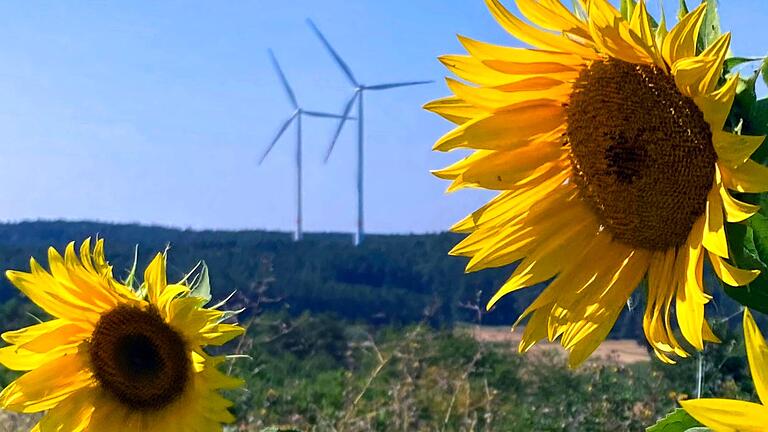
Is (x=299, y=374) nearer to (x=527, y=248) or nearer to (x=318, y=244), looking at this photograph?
(x=527, y=248)

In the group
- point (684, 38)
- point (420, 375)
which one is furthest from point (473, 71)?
point (420, 375)

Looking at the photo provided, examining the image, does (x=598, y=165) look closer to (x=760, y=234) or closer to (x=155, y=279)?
(x=760, y=234)

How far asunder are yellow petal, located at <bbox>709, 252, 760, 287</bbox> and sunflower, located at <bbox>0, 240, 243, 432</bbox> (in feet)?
5.86

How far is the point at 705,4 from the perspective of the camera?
1.19 m

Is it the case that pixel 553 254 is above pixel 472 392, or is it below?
above

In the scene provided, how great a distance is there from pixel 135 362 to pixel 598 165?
5.63 ft

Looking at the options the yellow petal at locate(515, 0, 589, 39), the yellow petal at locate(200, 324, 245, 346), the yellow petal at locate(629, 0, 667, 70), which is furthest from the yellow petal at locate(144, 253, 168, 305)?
the yellow petal at locate(629, 0, 667, 70)

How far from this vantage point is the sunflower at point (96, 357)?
2832 mm

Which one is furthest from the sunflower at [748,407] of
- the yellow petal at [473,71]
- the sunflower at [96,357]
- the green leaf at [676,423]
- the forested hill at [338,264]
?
the forested hill at [338,264]

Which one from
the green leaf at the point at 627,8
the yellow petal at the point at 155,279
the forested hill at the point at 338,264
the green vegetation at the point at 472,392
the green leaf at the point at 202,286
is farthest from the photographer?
the forested hill at the point at 338,264

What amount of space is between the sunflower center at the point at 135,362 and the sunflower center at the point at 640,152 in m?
1.51

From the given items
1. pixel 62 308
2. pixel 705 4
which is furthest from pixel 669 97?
pixel 62 308

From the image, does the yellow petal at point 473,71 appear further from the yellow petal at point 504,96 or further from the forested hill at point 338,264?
the forested hill at point 338,264

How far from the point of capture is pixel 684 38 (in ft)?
4.12
